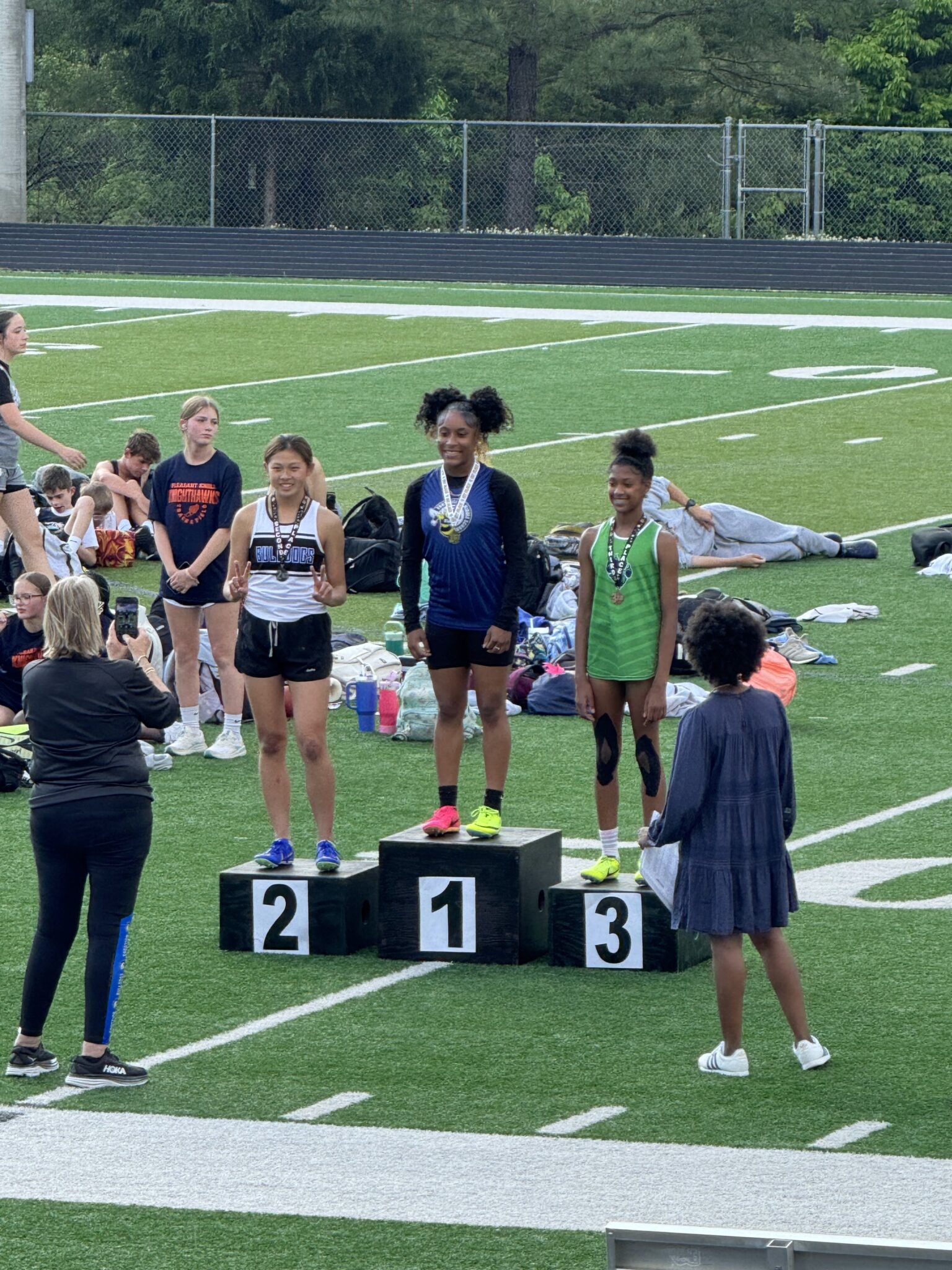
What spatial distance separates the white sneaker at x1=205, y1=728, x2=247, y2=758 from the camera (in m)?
12.3

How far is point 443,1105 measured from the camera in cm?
724

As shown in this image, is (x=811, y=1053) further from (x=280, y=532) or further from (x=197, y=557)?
(x=197, y=557)

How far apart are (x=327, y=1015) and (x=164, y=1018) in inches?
22.7

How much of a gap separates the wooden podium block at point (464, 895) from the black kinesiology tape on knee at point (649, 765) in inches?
→ 16.4

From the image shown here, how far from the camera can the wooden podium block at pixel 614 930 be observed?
8578mm

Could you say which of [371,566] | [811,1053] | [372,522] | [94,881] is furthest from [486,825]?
[372,522]

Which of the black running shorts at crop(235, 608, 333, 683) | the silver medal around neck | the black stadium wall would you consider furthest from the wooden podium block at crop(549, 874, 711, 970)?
the black stadium wall

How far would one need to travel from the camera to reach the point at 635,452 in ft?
29.2

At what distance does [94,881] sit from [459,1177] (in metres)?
1.61

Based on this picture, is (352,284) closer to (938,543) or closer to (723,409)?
(723,409)

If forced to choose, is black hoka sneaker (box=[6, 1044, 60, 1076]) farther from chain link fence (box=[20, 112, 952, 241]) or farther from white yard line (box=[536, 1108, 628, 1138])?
chain link fence (box=[20, 112, 952, 241])

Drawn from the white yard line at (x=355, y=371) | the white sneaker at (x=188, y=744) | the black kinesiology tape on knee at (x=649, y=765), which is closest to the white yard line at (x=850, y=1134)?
the black kinesiology tape on knee at (x=649, y=765)

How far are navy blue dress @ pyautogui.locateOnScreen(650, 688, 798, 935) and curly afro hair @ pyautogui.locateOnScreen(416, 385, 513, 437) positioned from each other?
2.06m

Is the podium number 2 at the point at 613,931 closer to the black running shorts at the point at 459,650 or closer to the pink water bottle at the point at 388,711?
the black running shorts at the point at 459,650
